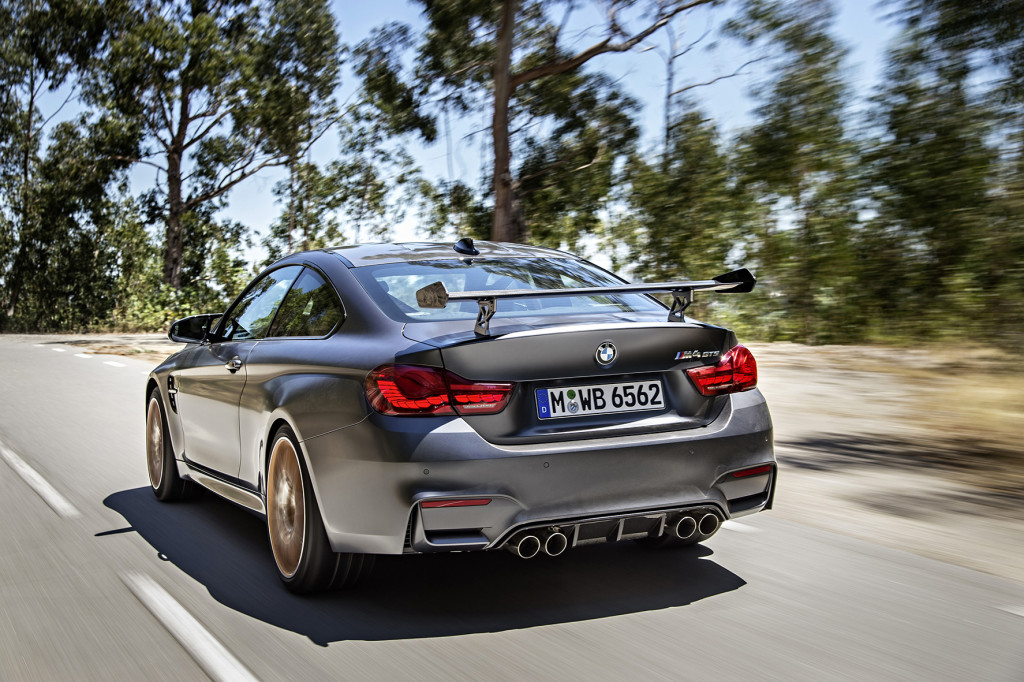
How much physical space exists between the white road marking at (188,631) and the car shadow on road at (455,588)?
20 cm

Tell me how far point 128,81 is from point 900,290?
3406 centimetres

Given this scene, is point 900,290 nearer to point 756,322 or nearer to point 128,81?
point 756,322

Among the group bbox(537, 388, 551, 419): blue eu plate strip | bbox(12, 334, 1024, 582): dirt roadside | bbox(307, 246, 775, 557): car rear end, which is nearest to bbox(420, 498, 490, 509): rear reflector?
bbox(307, 246, 775, 557): car rear end

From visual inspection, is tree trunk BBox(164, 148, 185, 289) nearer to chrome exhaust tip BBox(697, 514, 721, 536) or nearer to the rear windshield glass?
the rear windshield glass

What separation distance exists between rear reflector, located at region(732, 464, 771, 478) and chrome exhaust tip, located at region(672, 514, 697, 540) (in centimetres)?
27

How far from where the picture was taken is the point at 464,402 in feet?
Answer: 12.2

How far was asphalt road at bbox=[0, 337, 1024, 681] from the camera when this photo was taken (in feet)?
11.3

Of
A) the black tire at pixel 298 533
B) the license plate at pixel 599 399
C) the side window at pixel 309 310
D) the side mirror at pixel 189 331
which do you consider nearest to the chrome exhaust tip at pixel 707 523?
the license plate at pixel 599 399

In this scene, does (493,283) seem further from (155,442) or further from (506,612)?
(155,442)

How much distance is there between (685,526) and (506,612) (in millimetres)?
778

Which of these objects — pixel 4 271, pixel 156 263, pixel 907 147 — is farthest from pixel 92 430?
pixel 156 263

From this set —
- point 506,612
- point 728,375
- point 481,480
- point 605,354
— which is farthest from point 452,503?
point 728,375

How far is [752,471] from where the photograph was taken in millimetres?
4211

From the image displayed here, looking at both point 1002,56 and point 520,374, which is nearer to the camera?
point 520,374
